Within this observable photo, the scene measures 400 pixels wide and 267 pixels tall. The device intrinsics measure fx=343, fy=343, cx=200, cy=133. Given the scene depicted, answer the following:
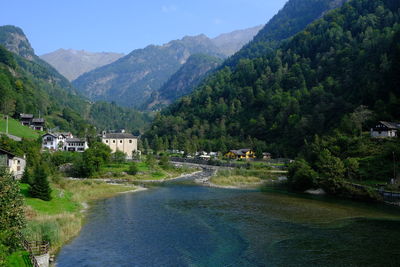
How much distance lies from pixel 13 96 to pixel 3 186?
13731 cm

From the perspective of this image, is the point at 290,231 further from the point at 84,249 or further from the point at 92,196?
the point at 92,196

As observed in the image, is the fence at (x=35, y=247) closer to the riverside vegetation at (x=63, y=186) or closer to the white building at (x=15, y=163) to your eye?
the riverside vegetation at (x=63, y=186)

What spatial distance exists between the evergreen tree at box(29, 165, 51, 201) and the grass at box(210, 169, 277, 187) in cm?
4759

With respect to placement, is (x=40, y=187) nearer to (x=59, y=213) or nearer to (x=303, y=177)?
(x=59, y=213)

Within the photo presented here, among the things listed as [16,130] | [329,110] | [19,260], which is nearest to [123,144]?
[16,130]

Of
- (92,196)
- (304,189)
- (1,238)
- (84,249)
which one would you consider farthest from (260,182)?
(1,238)

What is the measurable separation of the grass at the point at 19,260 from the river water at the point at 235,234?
161 inches

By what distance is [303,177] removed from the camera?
77438mm

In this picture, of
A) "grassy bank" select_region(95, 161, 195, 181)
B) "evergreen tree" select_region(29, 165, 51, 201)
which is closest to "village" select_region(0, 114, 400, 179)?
"grassy bank" select_region(95, 161, 195, 181)

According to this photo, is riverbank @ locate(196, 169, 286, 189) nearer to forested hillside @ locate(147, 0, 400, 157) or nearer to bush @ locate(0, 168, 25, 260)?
forested hillside @ locate(147, 0, 400, 157)

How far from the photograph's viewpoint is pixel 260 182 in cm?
9225

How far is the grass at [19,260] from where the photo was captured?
25.1 meters

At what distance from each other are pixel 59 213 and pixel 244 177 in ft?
195

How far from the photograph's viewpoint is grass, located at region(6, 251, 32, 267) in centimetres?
2510
